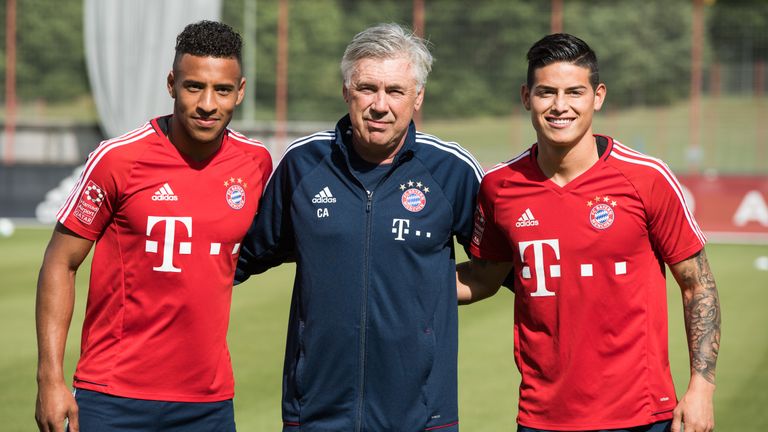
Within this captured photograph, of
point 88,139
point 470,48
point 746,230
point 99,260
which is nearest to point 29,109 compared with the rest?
point 88,139

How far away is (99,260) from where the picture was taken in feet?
14.1

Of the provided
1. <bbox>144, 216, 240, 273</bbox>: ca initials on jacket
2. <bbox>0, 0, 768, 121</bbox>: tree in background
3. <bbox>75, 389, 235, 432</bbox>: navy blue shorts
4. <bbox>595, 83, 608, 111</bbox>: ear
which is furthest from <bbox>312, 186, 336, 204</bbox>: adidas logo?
<bbox>0, 0, 768, 121</bbox>: tree in background

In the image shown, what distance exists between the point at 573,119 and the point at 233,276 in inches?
62.5

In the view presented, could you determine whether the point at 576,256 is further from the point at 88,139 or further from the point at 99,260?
the point at 88,139

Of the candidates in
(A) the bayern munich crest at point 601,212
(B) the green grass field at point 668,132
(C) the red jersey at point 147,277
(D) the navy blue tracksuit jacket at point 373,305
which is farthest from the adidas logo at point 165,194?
(B) the green grass field at point 668,132

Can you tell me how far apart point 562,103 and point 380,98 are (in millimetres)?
728

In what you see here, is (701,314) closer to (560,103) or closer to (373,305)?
(560,103)

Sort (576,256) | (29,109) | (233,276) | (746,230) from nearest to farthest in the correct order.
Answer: (576,256)
(233,276)
(746,230)
(29,109)

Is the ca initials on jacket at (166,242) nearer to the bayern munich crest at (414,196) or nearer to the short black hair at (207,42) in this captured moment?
the short black hair at (207,42)

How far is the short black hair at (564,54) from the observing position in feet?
13.7

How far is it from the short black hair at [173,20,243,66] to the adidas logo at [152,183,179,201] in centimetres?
53

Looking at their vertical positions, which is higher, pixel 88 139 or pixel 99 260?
pixel 88 139

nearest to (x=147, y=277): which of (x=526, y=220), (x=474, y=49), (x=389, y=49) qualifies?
(x=389, y=49)

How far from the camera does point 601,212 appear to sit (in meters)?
4.18
